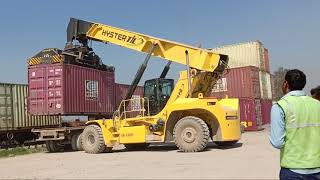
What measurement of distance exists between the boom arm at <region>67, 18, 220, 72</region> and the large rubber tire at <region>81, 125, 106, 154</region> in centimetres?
332

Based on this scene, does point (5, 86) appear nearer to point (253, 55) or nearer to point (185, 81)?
point (185, 81)

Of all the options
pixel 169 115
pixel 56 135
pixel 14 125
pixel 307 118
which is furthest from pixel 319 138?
pixel 14 125

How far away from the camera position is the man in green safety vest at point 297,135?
3805 millimetres

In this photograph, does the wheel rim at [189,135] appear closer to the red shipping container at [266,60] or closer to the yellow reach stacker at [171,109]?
the yellow reach stacker at [171,109]

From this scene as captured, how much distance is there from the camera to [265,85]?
31.3 m

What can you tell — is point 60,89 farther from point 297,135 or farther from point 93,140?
point 297,135

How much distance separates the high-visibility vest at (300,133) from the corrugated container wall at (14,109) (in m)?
19.5

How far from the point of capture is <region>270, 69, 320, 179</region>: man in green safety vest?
3.80 metres

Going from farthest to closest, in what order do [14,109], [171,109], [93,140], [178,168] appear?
[14,109], [93,140], [171,109], [178,168]

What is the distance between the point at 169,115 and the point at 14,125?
933cm

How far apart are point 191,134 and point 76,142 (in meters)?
6.41

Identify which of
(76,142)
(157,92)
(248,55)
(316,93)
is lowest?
(76,142)

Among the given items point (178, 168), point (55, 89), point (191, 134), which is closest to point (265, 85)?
point (55, 89)

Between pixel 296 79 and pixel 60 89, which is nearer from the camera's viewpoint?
pixel 296 79
